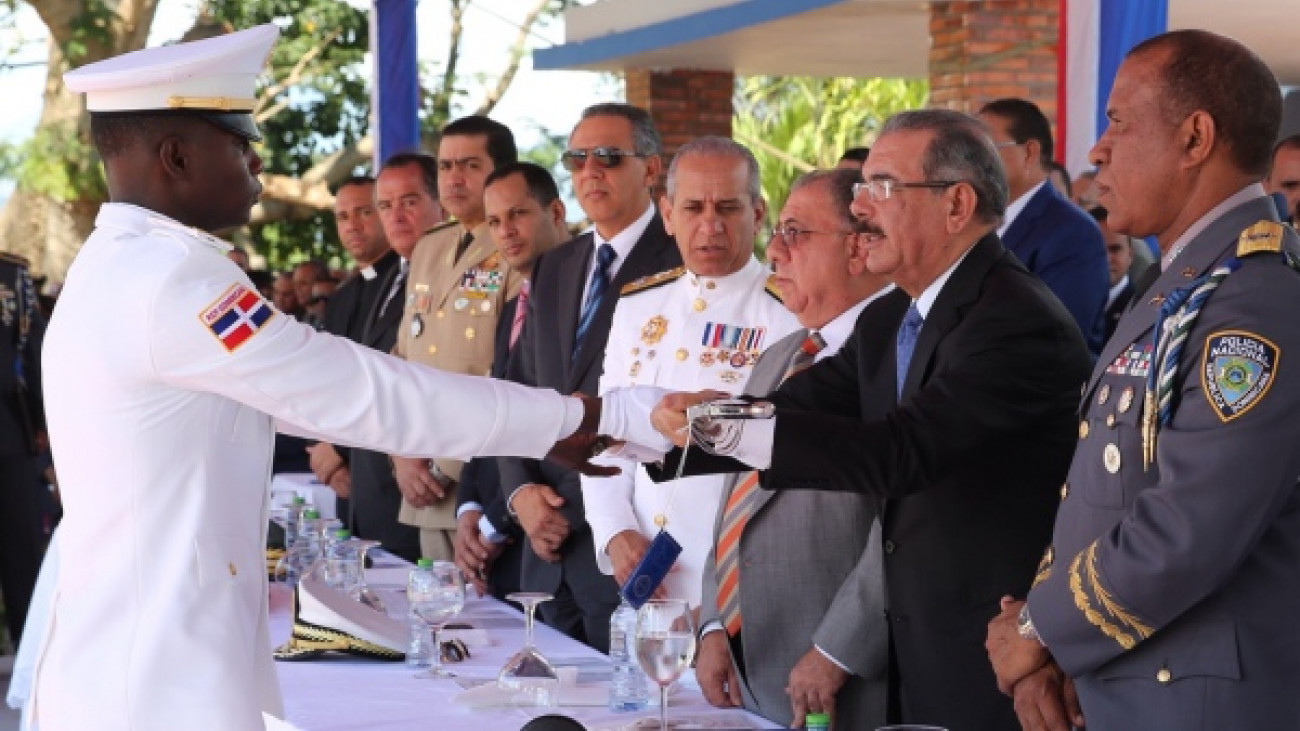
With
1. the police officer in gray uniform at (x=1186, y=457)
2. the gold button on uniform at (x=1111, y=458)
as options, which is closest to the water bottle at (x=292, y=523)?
the police officer in gray uniform at (x=1186, y=457)

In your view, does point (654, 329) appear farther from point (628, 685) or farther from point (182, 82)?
point (182, 82)

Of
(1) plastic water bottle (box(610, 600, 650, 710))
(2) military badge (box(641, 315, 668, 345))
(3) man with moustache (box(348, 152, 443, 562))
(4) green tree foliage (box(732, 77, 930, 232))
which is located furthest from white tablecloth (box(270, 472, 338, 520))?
(4) green tree foliage (box(732, 77, 930, 232))

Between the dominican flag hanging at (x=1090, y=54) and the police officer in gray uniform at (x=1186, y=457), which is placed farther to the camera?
the dominican flag hanging at (x=1090, y=54)

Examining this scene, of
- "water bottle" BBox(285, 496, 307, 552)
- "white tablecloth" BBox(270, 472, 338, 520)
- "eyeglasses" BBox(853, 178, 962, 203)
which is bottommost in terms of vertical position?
"white tablecloth" BBox(270, 472, 338, 520)

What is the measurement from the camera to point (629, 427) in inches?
119

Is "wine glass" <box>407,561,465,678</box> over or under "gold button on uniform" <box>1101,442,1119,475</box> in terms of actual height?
under

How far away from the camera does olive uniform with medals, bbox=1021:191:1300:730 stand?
2.48 m

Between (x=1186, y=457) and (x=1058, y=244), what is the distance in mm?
2570

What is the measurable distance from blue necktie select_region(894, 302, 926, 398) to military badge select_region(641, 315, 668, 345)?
1.16 metres

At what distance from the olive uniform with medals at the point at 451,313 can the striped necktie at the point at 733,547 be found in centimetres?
229

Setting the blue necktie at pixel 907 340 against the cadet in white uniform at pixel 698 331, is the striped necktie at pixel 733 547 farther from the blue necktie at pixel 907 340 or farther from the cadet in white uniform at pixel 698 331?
the cadet in white uniform at pixel 698 331

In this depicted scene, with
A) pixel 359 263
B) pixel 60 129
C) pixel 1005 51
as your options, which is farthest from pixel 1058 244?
pixel 60 129

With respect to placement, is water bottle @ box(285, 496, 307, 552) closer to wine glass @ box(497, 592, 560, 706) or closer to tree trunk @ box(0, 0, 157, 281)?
wine glass @ box(497, 592, 560, 706)

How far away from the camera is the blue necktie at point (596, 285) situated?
516 centimetres
